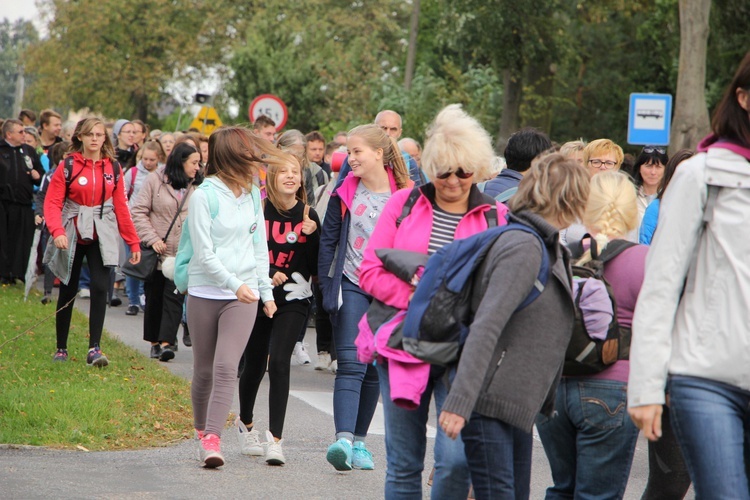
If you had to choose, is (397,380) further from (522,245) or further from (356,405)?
(356,405)

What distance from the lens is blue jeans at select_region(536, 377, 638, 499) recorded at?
4.39 metres

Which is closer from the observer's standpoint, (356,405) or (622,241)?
(622,241)

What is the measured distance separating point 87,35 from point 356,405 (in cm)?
5015

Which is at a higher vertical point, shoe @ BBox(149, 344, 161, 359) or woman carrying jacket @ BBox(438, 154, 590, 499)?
woman carrying jacket @ BBox(438, 154, 590, 499)

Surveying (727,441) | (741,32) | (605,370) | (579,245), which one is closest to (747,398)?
(727,441)

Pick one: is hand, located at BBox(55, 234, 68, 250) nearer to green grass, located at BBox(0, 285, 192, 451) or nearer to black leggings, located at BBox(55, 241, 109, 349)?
black leggings, located at BBox(55, 241, 109, 349)

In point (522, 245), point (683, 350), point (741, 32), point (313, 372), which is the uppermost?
point (741, 32)

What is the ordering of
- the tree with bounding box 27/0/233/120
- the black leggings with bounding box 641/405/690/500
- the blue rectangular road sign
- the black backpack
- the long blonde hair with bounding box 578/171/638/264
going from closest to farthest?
1. the black backpack
2. the long blonde hair with bounding box 578/171/638/264
3. the black leggings with bounding box 641/405/690/500
4. the blue rectangular road sign
5. the tree with bounding box 27/0/233/120

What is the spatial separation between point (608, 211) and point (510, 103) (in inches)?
864

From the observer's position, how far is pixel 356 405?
6.93 meters

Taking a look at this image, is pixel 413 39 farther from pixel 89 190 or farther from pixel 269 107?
pixel 89 190

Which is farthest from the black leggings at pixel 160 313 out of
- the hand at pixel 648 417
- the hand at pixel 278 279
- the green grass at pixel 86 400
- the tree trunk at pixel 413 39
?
the tree trunk at pixel 413 39

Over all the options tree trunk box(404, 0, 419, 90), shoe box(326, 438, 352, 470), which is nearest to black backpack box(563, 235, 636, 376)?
shoe box(326, 438, 352, 470)

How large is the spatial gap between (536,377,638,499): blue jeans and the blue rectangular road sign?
532 inches
